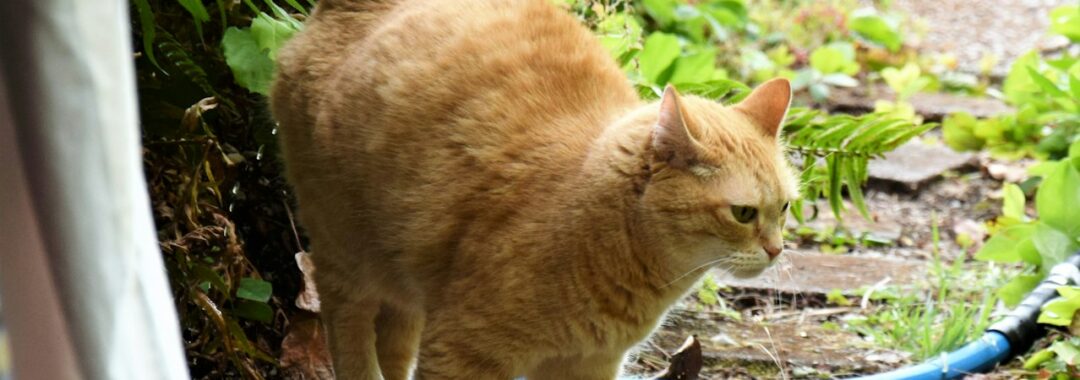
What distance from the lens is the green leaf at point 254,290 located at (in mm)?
2754

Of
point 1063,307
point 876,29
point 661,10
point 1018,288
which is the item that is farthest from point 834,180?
point 876,29

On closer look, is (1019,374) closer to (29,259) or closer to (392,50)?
(392,50)

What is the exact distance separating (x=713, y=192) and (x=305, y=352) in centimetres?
118

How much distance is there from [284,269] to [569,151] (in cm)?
109

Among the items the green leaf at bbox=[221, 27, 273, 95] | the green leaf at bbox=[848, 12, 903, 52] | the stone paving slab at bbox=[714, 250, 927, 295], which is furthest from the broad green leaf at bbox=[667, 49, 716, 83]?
the green leaf at bbox=[848, 12, 903, 52]

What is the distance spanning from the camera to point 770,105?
93.5 inches

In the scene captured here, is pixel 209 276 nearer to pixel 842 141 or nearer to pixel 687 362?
pixel 687 362

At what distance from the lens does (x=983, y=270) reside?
12.4 feet

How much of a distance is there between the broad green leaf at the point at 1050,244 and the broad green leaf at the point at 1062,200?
4cm

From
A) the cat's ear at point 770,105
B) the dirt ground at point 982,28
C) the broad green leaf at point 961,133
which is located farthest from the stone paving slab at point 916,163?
the cat's ear at point 770,105

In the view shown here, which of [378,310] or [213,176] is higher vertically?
[213,176]

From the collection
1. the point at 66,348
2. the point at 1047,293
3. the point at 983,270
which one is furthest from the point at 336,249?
the point at 983,270

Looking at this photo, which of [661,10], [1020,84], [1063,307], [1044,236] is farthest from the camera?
[661,10]

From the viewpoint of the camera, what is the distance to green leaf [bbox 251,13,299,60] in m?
2.64
